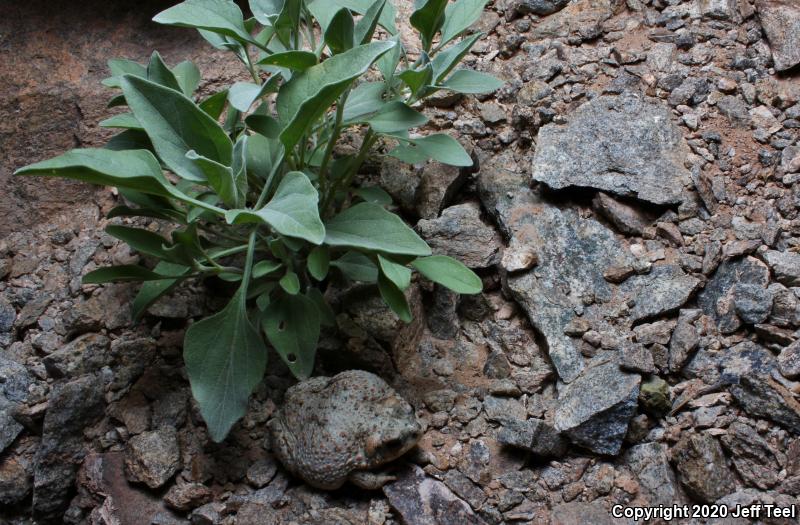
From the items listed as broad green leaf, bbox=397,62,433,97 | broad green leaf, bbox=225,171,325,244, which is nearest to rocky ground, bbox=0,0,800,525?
broad green leaf, bbox=397,62,433,97

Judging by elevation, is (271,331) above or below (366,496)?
above

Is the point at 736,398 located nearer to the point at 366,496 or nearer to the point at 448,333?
the point at 448,333

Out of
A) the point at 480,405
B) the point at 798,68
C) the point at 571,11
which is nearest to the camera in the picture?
the point at 480,405

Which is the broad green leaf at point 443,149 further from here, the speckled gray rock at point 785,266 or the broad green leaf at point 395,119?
the speckled gray rock at point 785,266

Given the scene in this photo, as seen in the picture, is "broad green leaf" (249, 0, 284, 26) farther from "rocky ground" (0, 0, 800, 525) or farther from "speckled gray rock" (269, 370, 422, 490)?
"speckled gray rock" (269, 370, 422, 490)

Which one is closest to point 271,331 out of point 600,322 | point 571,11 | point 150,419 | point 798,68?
point 150,419

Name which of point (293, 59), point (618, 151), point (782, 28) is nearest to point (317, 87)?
point (293, 59)
